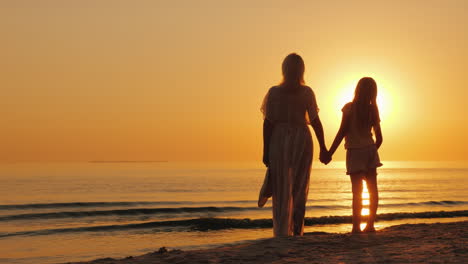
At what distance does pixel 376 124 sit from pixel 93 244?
8.38 m

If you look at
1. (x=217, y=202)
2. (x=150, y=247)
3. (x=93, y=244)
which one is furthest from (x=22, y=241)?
(x=217, y=202)

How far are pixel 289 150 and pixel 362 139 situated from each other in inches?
49.5

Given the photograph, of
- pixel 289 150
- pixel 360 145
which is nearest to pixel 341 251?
pixel 289 150

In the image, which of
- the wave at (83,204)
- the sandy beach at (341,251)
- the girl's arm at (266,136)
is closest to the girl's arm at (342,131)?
the girl's arm at (266,136)

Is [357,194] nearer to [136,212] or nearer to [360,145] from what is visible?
[360,145]

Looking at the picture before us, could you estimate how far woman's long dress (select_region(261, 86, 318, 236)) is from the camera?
7242mm

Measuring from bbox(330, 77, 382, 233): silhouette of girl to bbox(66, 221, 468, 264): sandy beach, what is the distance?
0.59m

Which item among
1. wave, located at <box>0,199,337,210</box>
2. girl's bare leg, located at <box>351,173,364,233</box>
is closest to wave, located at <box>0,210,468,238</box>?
wave, located at <box>0,199,337,210</box>

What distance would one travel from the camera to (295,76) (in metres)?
7.09

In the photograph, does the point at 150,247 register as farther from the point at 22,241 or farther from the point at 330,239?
the point at 330,239

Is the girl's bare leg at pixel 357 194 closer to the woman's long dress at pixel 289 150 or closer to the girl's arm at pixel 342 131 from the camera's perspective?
the girl's arm at pixel 342 131

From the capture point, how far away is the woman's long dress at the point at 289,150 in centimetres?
724

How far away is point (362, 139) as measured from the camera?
7.91m

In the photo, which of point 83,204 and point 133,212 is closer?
point 133,212
